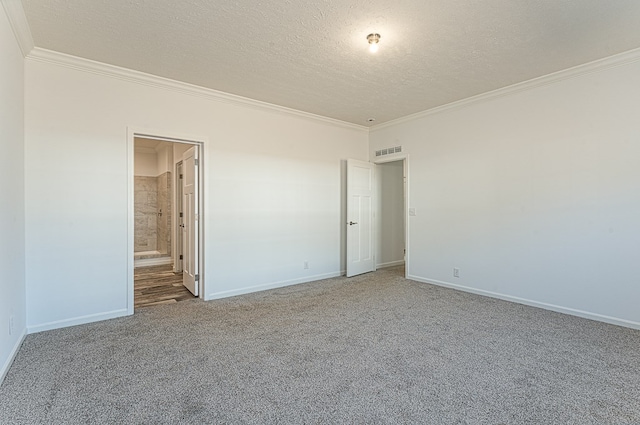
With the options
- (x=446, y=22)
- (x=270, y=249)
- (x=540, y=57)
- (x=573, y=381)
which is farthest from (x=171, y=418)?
(x=540, y=57)

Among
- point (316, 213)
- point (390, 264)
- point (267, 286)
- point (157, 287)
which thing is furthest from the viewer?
point (390, 264)

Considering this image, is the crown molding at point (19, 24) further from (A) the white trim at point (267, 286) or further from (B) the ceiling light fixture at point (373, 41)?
(A) the white trim at point (267, 286)

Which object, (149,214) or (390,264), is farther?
(149,214)

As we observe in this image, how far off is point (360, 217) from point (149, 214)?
530cm

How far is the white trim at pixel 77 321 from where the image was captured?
301 centimetres

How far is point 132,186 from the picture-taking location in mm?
3533

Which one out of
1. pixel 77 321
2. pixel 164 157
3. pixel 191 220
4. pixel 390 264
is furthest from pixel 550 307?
pixel 164 157

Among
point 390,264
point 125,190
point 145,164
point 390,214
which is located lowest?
point 390,264

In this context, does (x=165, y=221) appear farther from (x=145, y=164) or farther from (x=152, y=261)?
(x=145, y=164)

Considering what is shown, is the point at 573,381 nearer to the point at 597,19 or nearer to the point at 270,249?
the point at 597,19

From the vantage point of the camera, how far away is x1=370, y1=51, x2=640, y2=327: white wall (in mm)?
3188

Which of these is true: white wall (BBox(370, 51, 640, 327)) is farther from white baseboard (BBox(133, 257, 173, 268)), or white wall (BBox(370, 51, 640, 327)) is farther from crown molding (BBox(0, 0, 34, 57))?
white baseboard (BBox(133, 257, 173, 268))

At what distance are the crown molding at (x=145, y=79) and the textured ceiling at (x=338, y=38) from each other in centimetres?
10

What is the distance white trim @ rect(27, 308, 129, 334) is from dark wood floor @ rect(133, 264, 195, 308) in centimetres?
45
